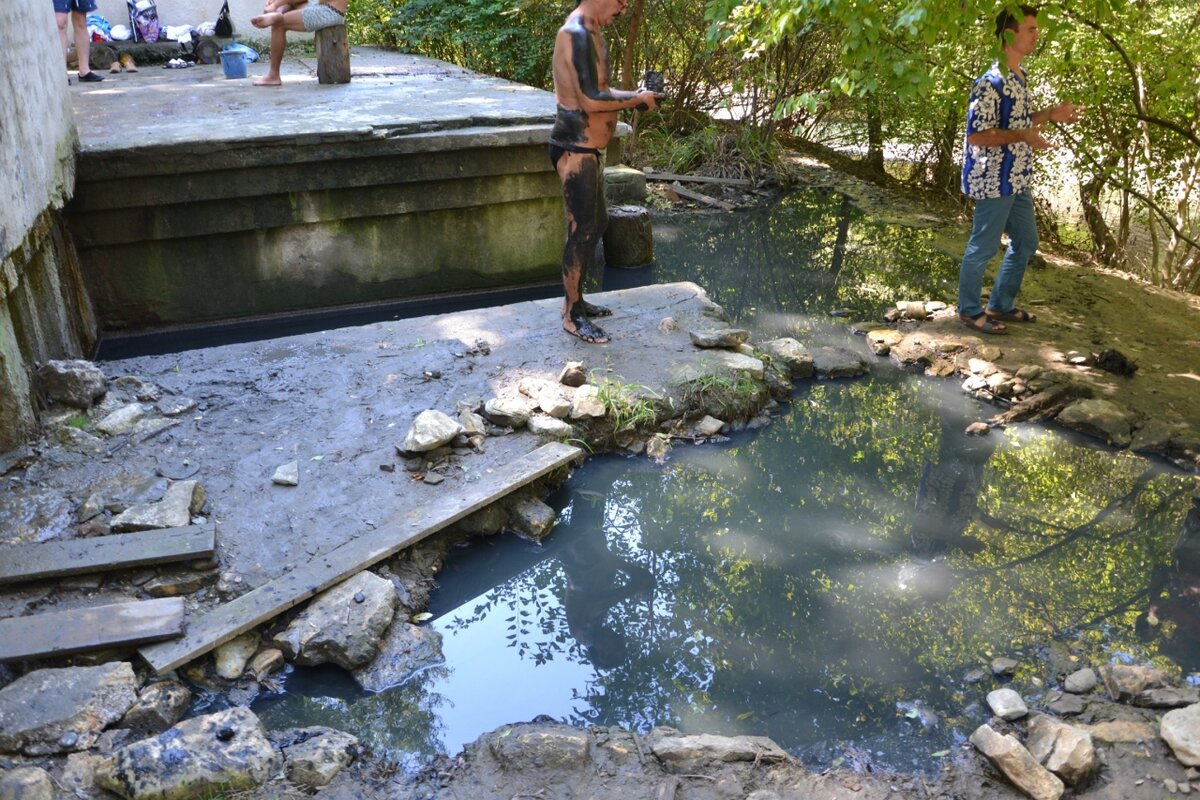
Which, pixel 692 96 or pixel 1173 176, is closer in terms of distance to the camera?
pixel 1173 176

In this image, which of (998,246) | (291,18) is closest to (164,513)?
(998,246)

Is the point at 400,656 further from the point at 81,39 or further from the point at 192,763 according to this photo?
the point at 81,39

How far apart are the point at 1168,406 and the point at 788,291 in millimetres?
2874

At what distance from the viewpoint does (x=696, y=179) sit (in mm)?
10508

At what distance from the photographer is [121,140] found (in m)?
5.93

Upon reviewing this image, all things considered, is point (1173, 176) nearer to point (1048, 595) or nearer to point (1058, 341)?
point (1058, 341)

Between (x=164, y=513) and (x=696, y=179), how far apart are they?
7.86 m

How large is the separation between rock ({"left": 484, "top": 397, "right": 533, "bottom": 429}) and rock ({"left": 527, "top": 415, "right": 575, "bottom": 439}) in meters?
0.04

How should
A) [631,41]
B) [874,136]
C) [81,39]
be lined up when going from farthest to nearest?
[874,136] → [631,41] → [81,39]

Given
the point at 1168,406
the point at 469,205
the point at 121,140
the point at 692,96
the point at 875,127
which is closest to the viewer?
the point at 1168,406

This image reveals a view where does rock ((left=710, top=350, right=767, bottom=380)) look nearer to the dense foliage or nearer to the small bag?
the dense foliage

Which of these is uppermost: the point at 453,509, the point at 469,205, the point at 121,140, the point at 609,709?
the point at 121,140

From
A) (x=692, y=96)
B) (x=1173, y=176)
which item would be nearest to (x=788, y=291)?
(x=1173, y=176)

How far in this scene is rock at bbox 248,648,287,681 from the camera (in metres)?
3.26
